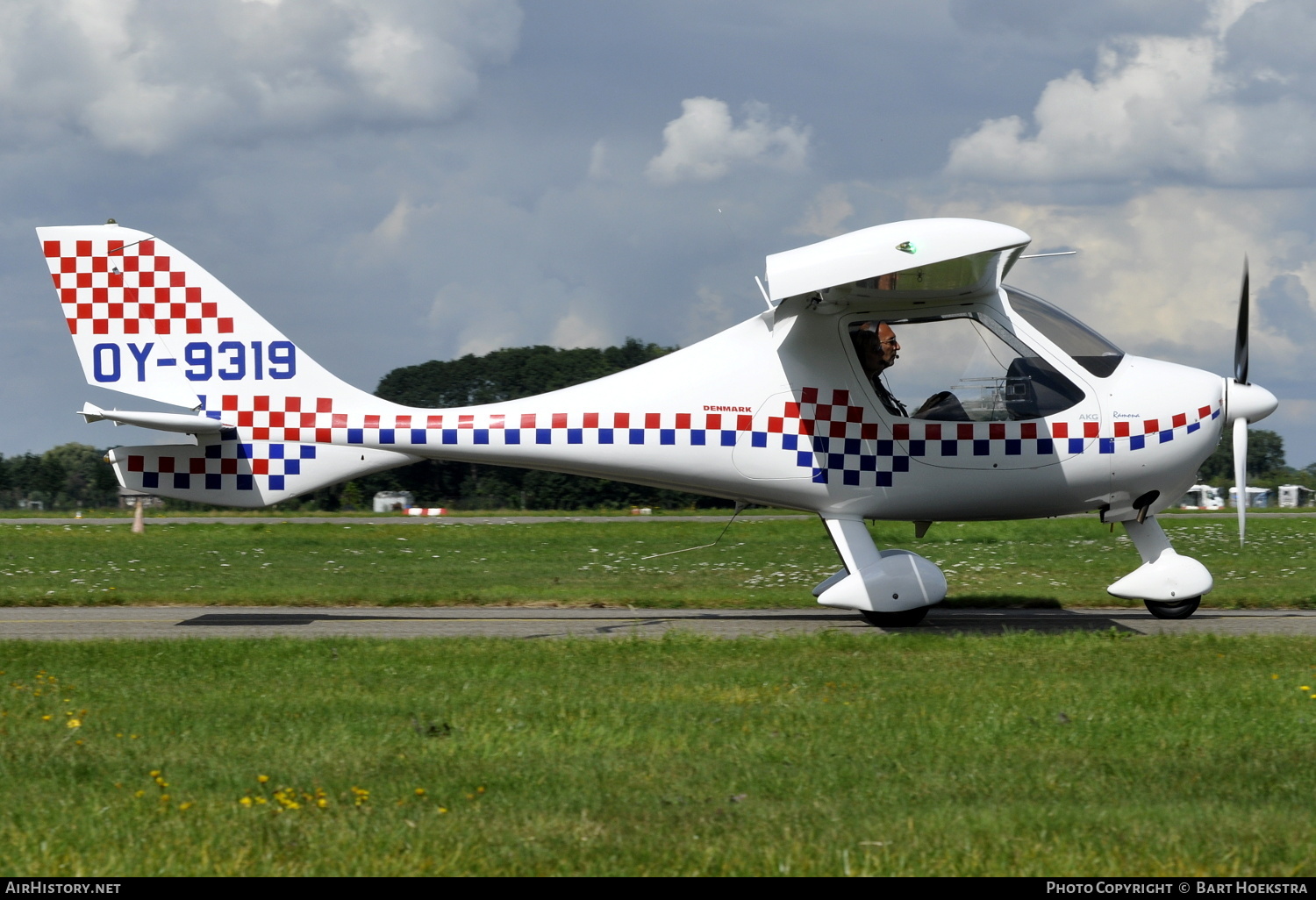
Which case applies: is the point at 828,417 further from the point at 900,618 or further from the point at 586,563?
the point at 586,563

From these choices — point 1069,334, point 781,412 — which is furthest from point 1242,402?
point 781,412

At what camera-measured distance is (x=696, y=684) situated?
7.92 m

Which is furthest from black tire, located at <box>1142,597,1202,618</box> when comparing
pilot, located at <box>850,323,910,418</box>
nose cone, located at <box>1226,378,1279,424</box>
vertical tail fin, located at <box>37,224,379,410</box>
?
vertical tail fin, located at <box>37,224,379,410</box>

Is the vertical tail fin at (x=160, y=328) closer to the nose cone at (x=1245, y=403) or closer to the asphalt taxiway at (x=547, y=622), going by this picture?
the asphalt taxiway at (x=547, y=622)

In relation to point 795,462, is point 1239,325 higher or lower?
higher

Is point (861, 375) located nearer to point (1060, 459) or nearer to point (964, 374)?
point (964, 374)

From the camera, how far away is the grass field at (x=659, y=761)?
14.4 feet

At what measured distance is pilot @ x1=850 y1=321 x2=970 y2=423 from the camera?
1151 centimetres

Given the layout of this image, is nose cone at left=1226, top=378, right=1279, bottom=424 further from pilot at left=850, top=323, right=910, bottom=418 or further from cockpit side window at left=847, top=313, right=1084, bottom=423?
pilot at left=850, top=323, right=910, bottom=418
